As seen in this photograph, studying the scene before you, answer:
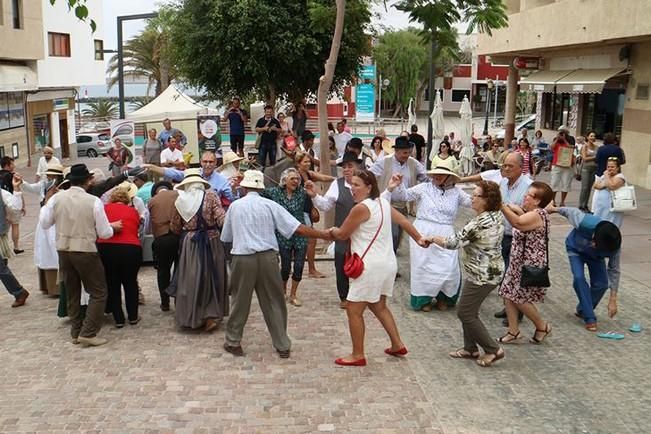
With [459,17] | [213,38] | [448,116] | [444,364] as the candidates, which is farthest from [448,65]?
[444,364]

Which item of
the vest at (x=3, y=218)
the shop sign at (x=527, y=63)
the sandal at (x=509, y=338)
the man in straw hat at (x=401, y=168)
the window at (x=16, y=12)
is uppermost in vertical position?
the window at (x=16, y=12)

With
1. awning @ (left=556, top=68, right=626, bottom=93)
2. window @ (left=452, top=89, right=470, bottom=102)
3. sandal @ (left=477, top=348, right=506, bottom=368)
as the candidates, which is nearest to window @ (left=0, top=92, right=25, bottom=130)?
awning @ (left=556, top=68, right=626, bottom=93)

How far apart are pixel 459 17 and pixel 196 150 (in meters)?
A: 11.5

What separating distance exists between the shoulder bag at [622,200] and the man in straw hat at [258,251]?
162 inches

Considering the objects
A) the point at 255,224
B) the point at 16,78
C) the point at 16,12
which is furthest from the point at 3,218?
the point at 16,12

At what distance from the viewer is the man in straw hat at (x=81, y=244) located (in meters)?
6.62

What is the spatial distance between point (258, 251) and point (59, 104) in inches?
1174

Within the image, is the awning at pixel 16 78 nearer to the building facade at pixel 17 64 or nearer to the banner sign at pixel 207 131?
the building facade at pixel 17 64

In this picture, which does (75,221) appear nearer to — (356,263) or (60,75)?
(356,263)

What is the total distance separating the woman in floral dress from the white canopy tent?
16.5m

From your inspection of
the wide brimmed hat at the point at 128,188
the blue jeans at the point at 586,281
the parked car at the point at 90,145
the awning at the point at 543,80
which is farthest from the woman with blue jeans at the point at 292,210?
the parked car at the point at 90,145

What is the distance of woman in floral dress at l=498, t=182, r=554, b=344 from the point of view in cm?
656

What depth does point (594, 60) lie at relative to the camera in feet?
68.7

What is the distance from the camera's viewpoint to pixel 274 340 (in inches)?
260
